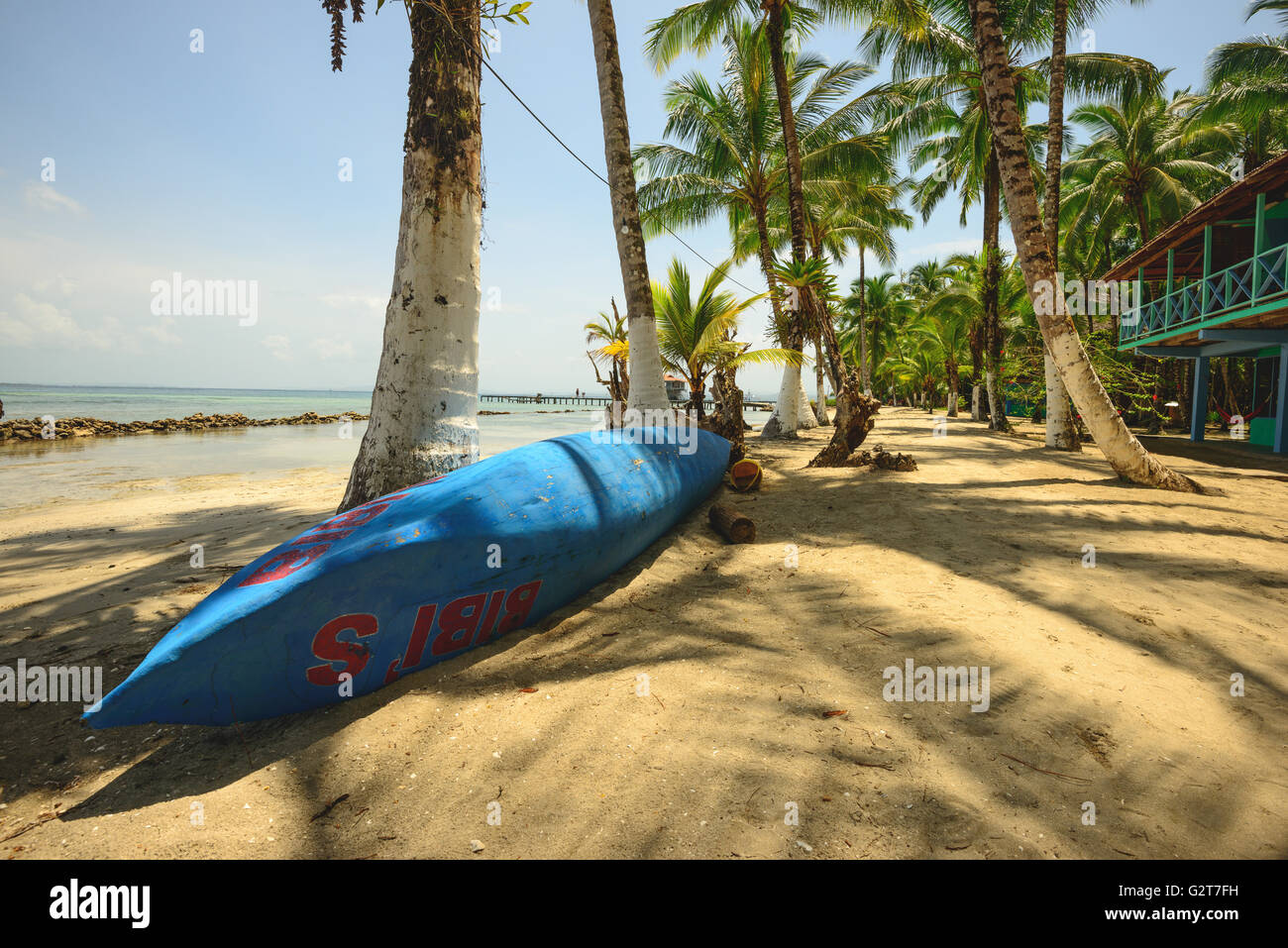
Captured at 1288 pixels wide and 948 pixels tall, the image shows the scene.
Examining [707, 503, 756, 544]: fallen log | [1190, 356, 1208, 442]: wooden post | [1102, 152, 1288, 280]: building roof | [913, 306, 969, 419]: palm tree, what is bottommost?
[707, 503, 756, 544]: fallen log

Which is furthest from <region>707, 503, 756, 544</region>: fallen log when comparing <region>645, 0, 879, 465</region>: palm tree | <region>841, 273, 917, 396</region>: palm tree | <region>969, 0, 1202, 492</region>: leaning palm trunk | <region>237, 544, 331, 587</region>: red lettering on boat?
<region>841, 273, 917, 396</region>: palm tree

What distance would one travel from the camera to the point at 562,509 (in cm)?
379

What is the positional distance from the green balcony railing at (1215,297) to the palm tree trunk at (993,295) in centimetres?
327

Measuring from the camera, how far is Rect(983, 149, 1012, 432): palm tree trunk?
17578 mm

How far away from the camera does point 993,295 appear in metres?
17.9

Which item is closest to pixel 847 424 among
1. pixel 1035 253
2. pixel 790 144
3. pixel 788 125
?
pixel 1035 253

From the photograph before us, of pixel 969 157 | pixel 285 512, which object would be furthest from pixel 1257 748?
pixel 969 157

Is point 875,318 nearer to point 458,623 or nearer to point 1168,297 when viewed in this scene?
point 1168,297

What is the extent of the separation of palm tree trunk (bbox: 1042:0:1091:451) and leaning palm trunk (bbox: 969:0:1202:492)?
4370 mm

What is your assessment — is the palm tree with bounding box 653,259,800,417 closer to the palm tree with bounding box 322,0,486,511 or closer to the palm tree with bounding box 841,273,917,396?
the palm tree with bounding box 322,0,486,511

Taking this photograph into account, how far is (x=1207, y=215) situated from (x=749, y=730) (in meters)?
15.8

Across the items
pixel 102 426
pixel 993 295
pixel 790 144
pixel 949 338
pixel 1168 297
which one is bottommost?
pixel 102 426
